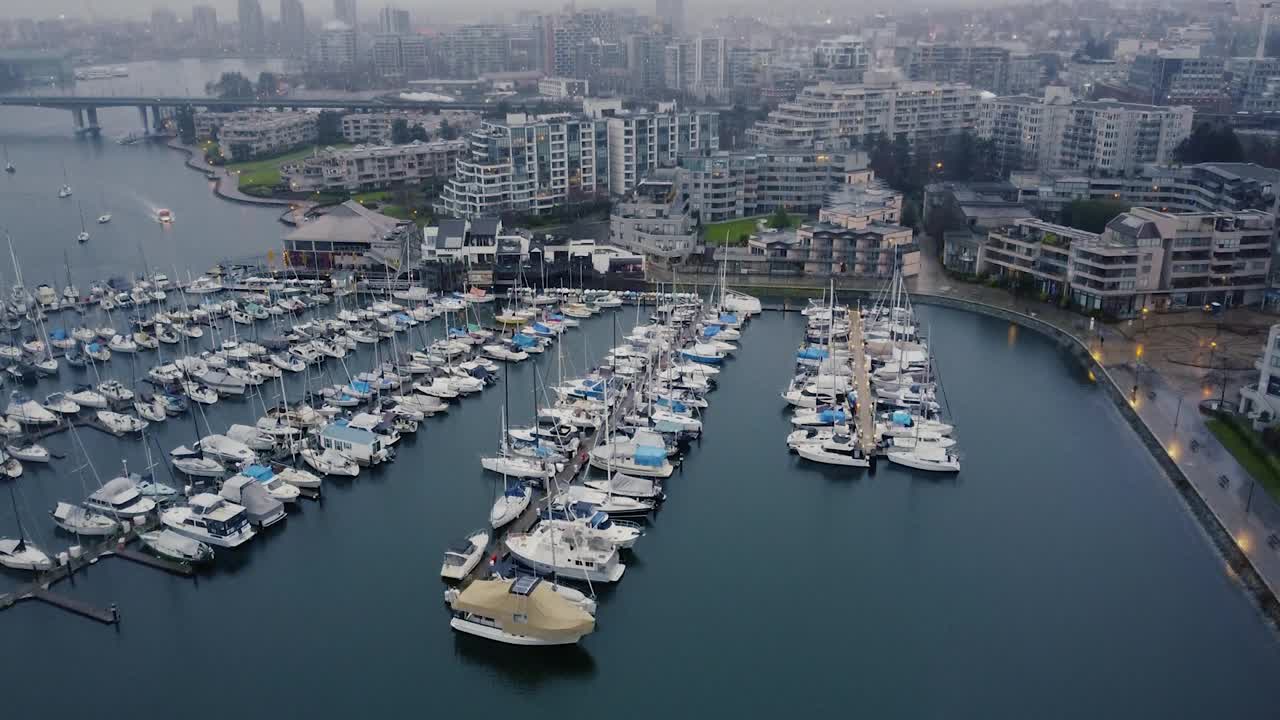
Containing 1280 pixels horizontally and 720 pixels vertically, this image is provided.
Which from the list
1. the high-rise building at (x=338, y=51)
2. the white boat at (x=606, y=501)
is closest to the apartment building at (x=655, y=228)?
the white boat at (x=606, y=501)

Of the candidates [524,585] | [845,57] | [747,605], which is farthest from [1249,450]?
[845,57]

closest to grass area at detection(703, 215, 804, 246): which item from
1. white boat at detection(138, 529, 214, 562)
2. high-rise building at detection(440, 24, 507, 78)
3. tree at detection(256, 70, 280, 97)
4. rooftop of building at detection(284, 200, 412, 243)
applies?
rooftop of building at detection(284, 200, 412, 243)

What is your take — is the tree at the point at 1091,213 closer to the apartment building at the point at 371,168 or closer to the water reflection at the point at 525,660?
the water reflection at the point at 525,660

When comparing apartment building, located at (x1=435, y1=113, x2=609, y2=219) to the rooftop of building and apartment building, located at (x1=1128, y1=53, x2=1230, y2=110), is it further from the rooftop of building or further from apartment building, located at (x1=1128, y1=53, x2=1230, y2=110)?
apartment building, located at (x1=1128, y1=53, x2=1230, y2=110)

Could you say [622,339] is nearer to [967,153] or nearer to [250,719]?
[250,719]

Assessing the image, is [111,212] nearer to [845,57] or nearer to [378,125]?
[378,125]

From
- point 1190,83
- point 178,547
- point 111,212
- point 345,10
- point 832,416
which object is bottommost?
point 178,547

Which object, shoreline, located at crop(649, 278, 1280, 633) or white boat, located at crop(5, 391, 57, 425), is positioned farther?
white boat, located at crop(5, 391, 57, 425)

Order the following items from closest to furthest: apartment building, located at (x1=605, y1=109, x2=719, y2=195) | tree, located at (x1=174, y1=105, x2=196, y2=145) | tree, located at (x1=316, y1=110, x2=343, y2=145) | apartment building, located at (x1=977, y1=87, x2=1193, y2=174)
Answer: apartment building, located at (x1=977, y1=87, x2=1193, y2=174) → apartment building, located at (x1=605, y1=109, x2=719, y2=195) → tree, located at (x1=316, y1=110, x2=343, y2=145) → tree, located at (x1=174, y1=105, x2=196, y2=145)
